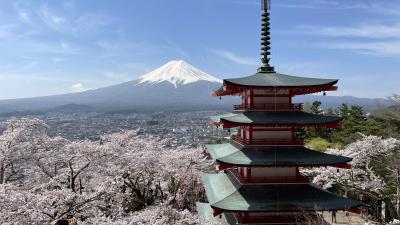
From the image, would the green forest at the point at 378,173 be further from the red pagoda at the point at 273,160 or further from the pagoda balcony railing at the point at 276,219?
the pagoda balcony railing at the point at 276,219

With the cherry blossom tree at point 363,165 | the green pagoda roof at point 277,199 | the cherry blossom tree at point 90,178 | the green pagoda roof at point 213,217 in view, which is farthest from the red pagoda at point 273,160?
the cherry blossom tree at point 363,165

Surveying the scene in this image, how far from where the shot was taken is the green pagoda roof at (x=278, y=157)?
1625cm

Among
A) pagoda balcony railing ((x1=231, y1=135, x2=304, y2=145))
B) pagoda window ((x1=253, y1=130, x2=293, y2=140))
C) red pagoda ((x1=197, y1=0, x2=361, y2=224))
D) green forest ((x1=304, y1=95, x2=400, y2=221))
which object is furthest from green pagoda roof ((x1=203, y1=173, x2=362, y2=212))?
green forest ((x1=304, y1=95, x2=400, y2=221))

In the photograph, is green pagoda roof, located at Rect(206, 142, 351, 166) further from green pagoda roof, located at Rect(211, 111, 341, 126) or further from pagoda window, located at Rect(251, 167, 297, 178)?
green pagoda roof, located at Rect(211, 111, 341, 126)

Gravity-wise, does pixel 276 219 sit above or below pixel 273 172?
below

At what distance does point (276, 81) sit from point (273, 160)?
3.25m

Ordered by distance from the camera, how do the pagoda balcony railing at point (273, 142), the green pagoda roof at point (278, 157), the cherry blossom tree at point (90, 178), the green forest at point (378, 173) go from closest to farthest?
the cherry blossom tree at point (90, 178) < the green pagoda roof at point (278, 157) < the pagoda balcony railing at point (273, 142) < the green forest at point (378, 173)

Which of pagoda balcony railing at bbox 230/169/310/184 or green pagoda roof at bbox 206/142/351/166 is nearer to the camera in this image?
green pagoda roof at bbox 206/142/351/166

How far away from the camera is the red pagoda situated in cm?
1606

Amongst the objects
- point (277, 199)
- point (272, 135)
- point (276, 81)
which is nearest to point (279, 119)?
point (272, 135)

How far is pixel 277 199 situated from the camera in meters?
16.3

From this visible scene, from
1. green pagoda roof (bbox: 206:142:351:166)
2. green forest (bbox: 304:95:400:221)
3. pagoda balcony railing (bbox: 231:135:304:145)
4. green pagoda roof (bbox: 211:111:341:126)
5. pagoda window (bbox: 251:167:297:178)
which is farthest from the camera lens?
green forest (bbox: 304:95:400:221)

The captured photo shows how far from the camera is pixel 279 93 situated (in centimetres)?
1775

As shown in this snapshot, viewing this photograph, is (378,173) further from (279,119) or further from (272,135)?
(279,119)
